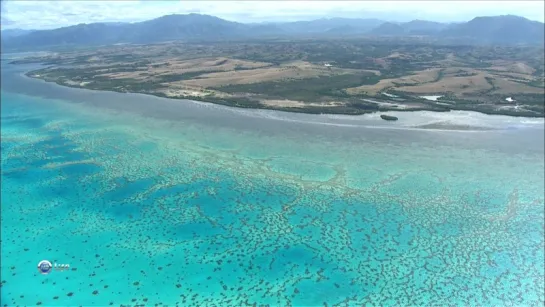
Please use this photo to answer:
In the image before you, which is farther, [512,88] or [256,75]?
[256,75]

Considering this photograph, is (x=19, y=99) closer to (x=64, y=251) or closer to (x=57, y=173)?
(x=57, y=173)

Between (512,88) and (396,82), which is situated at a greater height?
(396,82)

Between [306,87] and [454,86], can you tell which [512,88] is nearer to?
[454,86]

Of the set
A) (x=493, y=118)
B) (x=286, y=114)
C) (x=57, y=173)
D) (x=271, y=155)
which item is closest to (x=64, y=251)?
(x=57, y=173)

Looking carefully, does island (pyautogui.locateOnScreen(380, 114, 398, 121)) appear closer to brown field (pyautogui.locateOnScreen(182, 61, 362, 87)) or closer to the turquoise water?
the turquoise water

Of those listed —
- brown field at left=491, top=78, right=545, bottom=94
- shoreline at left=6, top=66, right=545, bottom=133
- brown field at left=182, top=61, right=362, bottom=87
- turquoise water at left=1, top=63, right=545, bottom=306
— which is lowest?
A: turquoise water at left=1, top=63, right=545, bottom=306

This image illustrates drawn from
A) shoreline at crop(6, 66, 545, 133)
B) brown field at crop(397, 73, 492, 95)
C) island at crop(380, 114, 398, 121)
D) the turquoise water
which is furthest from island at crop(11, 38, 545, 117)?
the turquoise water

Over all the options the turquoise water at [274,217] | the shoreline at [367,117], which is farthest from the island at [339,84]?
the turquoise water at [274,217]

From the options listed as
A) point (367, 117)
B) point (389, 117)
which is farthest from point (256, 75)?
point (389, 117)

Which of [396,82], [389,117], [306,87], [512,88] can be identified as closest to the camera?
[389,117]
